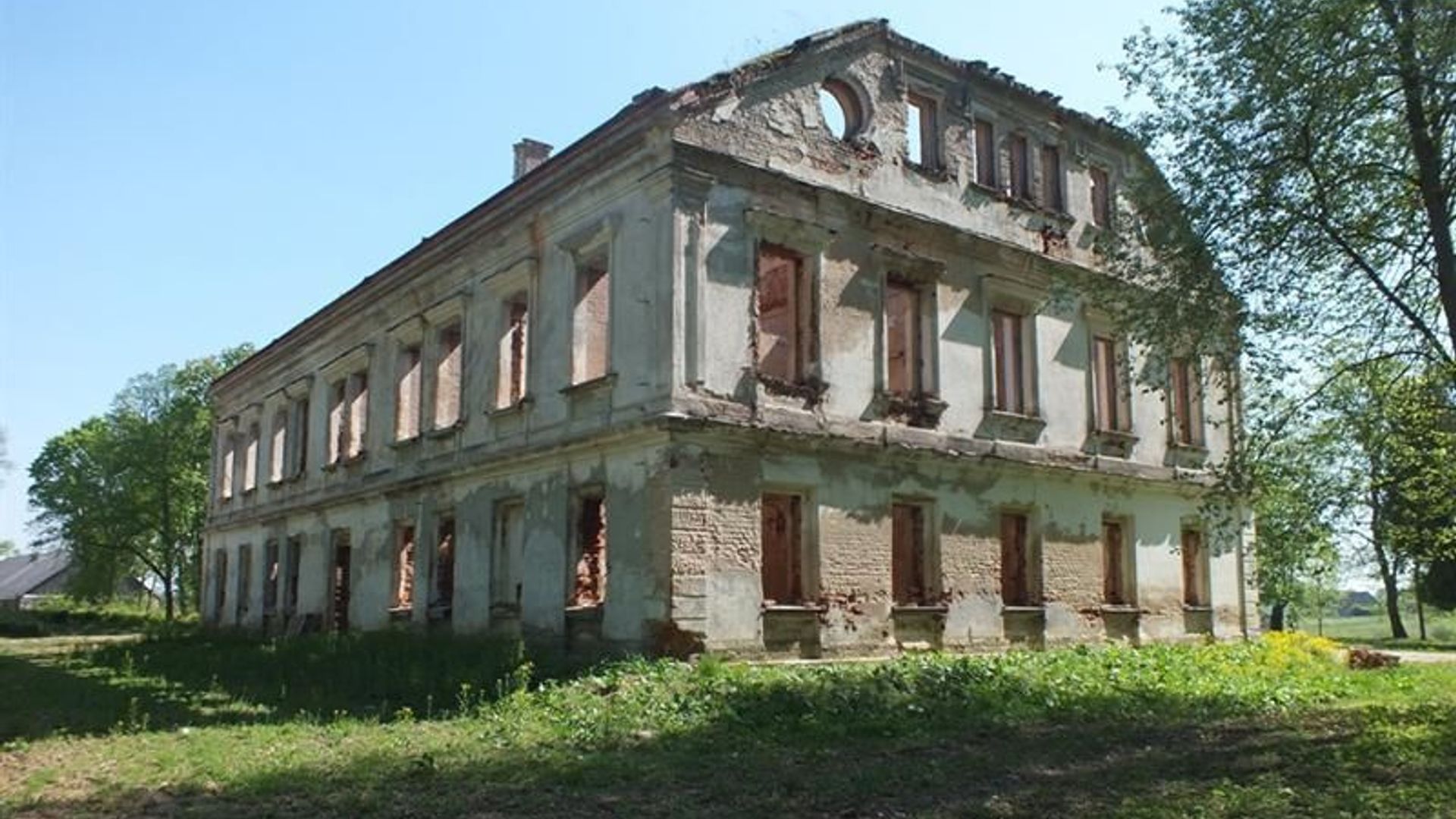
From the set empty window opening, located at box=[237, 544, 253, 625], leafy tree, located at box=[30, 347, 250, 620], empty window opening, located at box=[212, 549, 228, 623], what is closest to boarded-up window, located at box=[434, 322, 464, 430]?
empty window opening, located at box=[237, 544, 253, 625]

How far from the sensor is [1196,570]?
20922mm

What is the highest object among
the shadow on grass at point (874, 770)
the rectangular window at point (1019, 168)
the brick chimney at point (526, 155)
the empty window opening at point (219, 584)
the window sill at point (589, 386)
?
the brick chimney at point (526, 155)

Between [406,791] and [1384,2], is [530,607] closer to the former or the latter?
[406,791]

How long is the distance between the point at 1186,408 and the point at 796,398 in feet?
32.2

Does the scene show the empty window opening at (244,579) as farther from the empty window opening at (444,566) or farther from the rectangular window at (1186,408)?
the rectangular window at (1186,408)

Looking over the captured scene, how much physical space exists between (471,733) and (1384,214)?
34.6 ft

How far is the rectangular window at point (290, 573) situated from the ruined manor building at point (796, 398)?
3.98m

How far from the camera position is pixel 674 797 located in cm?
775

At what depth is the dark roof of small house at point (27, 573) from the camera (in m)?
75.4

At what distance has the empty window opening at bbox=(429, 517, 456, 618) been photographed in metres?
18.7

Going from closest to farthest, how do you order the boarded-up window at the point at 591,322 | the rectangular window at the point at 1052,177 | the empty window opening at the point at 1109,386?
1. the boarded-up window at the point at 591,322
2. the rectangular window at the point at 1052,177
3. the empty window opening at the point at 1109,386

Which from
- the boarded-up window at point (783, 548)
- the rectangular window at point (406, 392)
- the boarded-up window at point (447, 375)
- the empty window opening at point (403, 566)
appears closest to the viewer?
the boarded-up window at point (783, 548)

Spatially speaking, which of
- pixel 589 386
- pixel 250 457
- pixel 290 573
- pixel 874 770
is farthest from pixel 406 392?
pixel 874 770

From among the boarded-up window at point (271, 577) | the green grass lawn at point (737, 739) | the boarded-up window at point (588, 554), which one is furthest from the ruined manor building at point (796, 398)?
the boarded-up window at point (271, 577)
